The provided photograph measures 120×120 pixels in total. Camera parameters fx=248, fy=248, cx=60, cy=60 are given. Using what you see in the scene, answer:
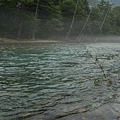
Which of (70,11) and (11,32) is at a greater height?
(70,11)

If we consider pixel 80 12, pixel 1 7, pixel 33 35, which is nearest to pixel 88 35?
pixel 80 12

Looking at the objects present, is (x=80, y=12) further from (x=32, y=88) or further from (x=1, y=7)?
(x=32, y=88)

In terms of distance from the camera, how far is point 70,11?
191 feet

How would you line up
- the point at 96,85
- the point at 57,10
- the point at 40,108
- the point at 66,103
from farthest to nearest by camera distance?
the point at 57,10, the point at 96,85, the point at 66,103, the point at 40,108

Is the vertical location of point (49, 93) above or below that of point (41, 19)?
below

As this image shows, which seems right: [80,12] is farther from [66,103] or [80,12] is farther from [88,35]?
[66,103]

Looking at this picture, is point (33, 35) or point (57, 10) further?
point (57, 10)

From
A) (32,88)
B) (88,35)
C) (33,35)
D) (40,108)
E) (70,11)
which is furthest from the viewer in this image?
(88,35)

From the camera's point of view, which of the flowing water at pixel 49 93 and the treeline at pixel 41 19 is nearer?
the flowing water at pixel 49 93

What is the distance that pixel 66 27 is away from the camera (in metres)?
60.9

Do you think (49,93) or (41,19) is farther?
(41,19)

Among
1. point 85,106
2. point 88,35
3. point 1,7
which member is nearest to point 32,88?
point 85,106

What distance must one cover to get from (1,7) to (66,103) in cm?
3750

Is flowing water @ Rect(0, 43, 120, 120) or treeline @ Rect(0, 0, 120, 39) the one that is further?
treeline @ Rect(0, 0, 120, 39)
